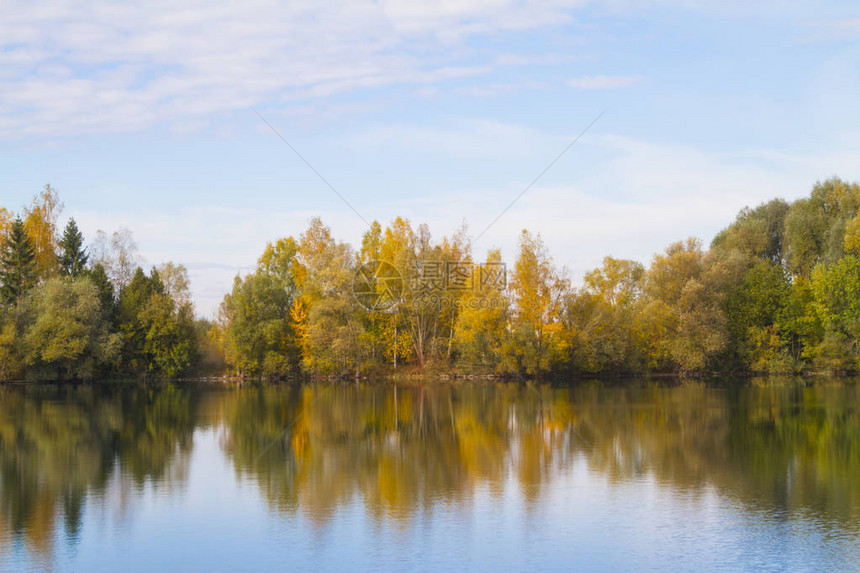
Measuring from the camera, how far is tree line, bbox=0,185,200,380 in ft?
182

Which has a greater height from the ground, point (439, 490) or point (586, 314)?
point (586, 314)

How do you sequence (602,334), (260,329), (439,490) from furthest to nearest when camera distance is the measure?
(260,329) → (602,334) → (439,490)

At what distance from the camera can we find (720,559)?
11.5 m

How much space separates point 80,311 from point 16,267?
27.5 ft

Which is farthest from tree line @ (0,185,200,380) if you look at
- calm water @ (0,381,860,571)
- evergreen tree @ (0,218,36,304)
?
calm water @ (0,381,860,571)

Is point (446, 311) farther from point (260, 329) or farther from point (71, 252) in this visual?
point (71, 252)

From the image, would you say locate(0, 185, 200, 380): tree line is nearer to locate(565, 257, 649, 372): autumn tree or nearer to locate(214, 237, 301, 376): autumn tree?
locate(214, 237, 301, 376): autumn tree

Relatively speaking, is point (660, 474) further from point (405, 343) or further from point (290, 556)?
point (405, 343)

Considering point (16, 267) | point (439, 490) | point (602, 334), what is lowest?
point (439, 490)

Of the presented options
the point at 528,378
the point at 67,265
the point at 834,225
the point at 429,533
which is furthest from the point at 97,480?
the point at 834,225

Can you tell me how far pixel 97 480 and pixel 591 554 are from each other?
1259cm

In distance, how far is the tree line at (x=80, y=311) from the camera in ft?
182

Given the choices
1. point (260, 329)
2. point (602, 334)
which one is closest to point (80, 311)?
point (260, 329)

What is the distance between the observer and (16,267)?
59.4 m
